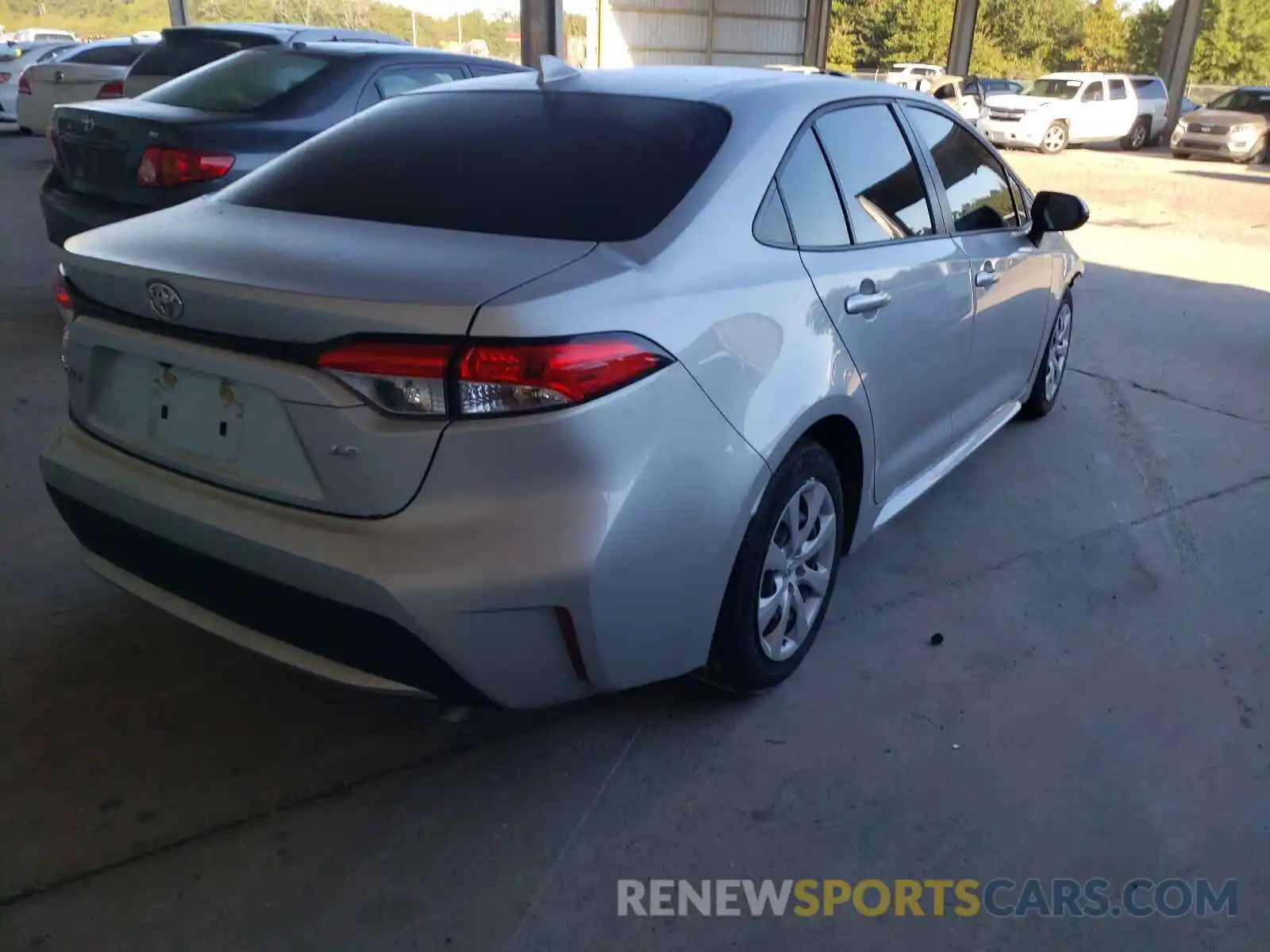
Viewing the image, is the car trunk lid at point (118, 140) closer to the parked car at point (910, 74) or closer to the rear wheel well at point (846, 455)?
the rear wheel well at point (846, 455)

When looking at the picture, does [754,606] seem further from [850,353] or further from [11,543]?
[11,543]

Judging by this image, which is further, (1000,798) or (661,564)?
(1000,798)

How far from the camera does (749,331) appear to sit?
2326mm

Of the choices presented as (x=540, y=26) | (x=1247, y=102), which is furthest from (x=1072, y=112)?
(x=540, y=26)

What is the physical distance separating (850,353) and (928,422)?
0.78 meters

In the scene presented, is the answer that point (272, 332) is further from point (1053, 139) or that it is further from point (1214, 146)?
point (1214, 146)

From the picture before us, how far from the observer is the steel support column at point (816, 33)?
29.9 meters

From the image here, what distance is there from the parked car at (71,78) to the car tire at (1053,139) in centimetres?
1753

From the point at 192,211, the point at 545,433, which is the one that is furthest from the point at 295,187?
the point at 545,433

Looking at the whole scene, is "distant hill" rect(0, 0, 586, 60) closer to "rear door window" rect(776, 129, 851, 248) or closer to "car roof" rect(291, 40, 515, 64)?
"car roof" rect(291, 40, 515, 64)

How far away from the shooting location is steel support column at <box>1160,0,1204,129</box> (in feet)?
84.7

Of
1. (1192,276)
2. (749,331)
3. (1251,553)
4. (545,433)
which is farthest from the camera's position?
(1192,276)

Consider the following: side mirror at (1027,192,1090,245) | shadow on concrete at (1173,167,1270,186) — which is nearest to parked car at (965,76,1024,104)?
shadow on concrete at (1173,167,1270,186)

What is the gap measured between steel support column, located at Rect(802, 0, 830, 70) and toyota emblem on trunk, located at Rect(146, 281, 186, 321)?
30.4 metres
